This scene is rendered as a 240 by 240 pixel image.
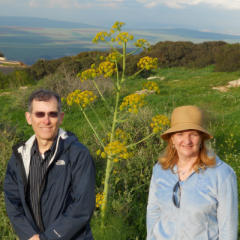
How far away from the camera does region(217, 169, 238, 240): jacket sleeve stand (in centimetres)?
205

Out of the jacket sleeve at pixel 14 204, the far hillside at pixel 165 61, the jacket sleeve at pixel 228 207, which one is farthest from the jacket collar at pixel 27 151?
the far hillside at pixel 165 61

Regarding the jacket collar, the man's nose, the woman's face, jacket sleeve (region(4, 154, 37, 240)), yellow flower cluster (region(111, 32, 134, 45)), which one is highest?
yellow flower cluster (region(111, 32, 134, 45))

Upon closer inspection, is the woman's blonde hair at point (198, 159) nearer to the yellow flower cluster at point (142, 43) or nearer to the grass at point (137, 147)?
the grass at point (137, 147)

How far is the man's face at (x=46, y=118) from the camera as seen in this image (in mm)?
2389

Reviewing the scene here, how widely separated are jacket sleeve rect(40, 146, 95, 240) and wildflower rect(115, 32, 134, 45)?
1996 millimetres

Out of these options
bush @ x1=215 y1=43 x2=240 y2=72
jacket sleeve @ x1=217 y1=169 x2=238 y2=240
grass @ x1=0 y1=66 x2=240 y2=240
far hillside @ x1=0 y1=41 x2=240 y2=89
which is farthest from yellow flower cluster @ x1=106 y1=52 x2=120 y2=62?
bush @ x1=215 y1=43 x2=240 y2=72

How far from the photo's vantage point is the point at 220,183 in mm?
2068

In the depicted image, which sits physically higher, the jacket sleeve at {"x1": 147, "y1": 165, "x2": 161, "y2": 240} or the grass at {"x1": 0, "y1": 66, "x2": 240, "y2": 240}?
the jacket sleeve at {"x1": 147, "y1": 165, "x2": 161, "y2": 240}

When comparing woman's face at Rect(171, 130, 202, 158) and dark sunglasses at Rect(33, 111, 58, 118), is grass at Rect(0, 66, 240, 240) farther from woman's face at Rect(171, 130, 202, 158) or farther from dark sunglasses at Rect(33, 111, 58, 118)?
dark sunglasses at Rect(33, 111, 58, 118)

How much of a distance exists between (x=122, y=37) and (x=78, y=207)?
2.32 m

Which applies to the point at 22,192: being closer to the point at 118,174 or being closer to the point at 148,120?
the point at 118,174

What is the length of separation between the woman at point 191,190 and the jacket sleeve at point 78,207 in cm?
49

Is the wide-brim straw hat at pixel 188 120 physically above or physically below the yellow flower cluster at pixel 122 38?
below

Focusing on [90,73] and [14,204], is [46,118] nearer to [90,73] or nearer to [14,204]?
[14,204]
